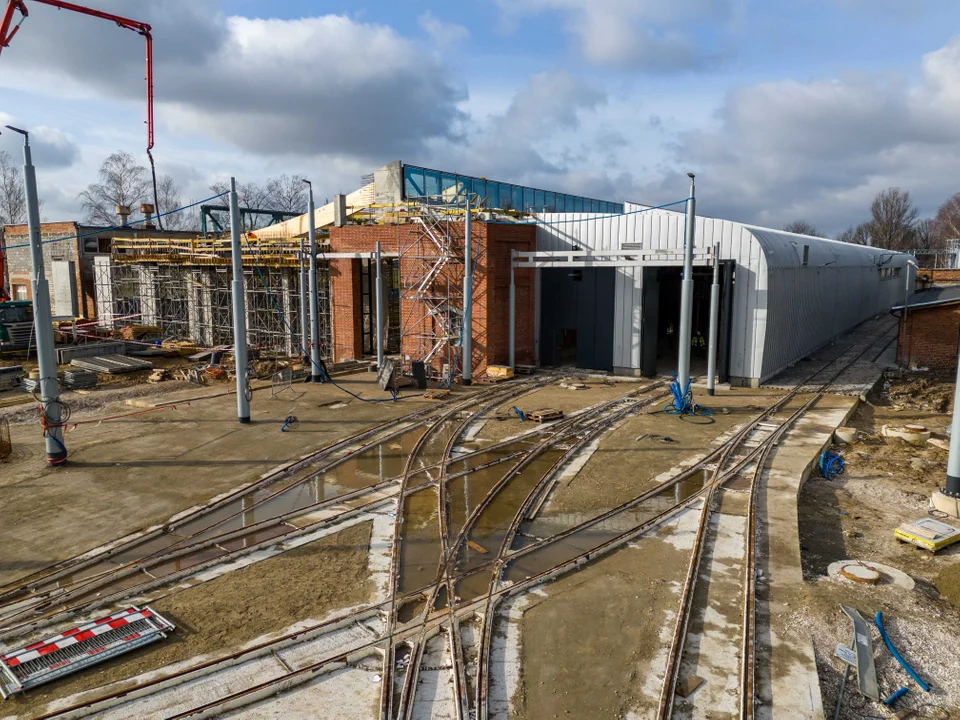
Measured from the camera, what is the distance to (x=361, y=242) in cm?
2441

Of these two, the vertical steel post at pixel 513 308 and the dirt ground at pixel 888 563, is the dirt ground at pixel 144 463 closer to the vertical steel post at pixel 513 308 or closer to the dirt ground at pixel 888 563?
the vertical steel post at pixel 513 308

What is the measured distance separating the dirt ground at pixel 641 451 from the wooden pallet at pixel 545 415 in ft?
5.50

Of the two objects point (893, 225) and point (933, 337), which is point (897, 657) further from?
point (893, 225)

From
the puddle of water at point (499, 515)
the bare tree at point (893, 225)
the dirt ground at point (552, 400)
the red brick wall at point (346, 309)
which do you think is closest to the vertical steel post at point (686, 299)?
the dirt ground at point (552, 400)

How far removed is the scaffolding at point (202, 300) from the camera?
1128 inches

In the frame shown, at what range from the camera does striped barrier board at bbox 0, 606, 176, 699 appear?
610cm

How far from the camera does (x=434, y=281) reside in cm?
2298

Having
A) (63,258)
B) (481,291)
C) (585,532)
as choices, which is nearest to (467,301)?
(481,291)

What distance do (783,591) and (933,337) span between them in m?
20.8

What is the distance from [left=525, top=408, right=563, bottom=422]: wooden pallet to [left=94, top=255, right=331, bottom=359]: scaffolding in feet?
44.0

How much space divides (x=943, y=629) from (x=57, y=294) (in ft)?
138

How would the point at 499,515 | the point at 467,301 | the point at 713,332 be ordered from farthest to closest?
the point at 467,301 → the point at 713,332 → the point at 499,515

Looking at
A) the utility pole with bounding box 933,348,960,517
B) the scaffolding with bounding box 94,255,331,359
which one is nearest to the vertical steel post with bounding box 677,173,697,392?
the utility pole with bounding box 933,348,960,517

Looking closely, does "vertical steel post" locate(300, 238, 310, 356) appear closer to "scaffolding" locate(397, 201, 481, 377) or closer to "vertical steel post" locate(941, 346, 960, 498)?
"scaffolding" locate(397, 201, 481, 377)
